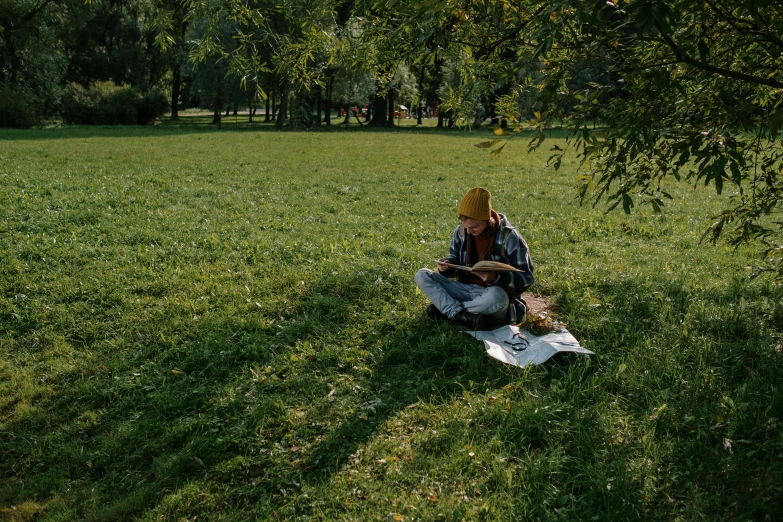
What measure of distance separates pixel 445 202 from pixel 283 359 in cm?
732

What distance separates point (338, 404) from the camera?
4.75 meters

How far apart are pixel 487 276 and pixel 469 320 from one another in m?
0.45

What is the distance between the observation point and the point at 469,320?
5625 millimetres

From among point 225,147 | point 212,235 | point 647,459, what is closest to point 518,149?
point 225,147

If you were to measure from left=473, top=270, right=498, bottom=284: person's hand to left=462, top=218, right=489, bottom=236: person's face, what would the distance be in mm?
361

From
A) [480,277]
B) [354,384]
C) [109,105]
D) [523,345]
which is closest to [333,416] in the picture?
[354,384]

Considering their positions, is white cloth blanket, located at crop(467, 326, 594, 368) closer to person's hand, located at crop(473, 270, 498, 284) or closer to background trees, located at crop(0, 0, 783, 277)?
person's hand, located at crop(473, 270, 498, 284)

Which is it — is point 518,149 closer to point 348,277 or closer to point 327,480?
point 348,277

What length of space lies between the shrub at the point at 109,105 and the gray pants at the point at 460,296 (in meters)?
38.8

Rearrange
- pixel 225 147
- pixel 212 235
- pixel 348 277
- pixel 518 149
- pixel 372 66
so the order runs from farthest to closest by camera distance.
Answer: pixel 518 149
pixel 225 147
pixel 212 235
pixel 348 277
pixel 372 66

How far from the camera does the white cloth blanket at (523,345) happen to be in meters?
5.00

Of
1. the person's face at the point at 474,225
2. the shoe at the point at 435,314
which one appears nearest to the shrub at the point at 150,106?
the shoe at the point at 435,314

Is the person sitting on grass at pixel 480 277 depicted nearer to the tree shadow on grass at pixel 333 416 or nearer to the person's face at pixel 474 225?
the person's face at pixel 474 225

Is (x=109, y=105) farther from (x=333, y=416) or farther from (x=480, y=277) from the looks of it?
(x=333, y=416)
